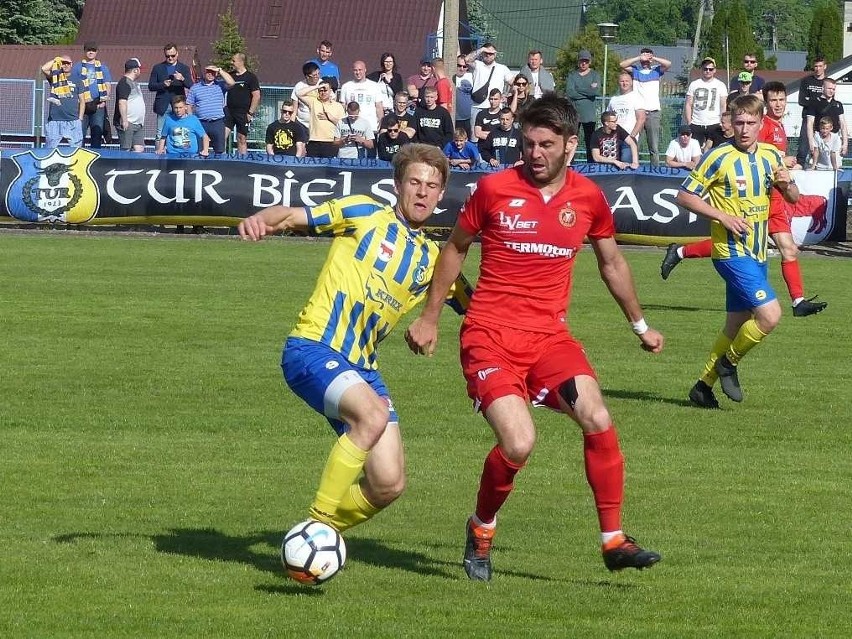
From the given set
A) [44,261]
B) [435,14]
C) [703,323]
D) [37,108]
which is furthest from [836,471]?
[435,14]

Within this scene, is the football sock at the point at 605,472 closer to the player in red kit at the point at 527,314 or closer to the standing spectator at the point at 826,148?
the player in red kit at the point at 527,314

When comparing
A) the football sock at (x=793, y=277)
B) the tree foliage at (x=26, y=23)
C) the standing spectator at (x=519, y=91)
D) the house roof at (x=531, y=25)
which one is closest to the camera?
the football sock at (x=793, y=277)

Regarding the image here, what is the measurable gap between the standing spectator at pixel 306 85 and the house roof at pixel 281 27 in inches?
1509

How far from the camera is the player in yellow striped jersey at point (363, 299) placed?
6.24 metres

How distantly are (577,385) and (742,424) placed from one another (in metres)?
4.67

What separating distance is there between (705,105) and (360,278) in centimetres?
1897

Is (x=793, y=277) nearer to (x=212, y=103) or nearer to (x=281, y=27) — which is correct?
(x=212, y=103)

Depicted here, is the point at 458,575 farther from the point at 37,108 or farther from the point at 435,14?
the point at 435,14

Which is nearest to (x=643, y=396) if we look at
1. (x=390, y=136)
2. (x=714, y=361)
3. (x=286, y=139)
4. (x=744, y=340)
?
(x=714, y=361)

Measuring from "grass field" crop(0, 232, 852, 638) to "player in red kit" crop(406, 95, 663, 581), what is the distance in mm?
439

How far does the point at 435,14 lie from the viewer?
2574 inches

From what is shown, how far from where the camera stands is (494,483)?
6.39 metres

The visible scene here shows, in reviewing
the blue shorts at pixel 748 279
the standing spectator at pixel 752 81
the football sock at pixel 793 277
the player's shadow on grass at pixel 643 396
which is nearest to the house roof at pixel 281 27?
the standing spectator at pixel 752 81

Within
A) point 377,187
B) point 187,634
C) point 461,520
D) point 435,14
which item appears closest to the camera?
point 187,634
